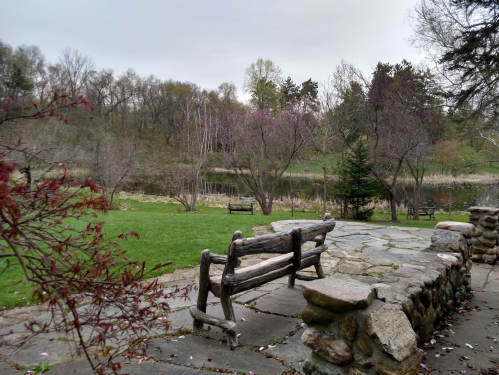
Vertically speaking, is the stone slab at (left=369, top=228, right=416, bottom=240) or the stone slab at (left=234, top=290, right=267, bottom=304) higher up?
the stone slab at (left=369, top=228, right=416, bottom=240)

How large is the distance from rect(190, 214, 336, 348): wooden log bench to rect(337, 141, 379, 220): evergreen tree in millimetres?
10327

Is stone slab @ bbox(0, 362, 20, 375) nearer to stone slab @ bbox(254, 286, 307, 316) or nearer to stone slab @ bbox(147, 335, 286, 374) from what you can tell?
stone slab @ bbox(147, 335, 286, 374)

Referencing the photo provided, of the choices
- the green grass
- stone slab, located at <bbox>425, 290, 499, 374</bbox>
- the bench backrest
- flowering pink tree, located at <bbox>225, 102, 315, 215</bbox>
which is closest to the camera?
stone slab, located at <bbox>425, 290, 499, 374</bbox>

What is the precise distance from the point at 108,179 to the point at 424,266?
16.3m

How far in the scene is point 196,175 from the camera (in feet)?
54.0

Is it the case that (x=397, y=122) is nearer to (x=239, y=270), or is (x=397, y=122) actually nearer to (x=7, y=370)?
(x=239, y=270)

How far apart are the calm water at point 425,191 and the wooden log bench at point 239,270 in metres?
15.4

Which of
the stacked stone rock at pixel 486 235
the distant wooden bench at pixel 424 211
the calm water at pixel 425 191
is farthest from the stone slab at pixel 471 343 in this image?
the calm water at pixel 425 191

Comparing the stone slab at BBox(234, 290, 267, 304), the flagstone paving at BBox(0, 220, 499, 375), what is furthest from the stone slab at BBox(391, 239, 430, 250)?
the stone slab at BBox(234, 290, 267, 304)

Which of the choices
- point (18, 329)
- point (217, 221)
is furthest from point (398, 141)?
point (18, 329)

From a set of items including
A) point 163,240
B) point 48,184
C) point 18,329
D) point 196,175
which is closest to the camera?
point 48,184

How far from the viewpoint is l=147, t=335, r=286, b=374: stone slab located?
2539 millimetres

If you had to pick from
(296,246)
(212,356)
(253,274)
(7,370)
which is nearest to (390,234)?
(296,246)

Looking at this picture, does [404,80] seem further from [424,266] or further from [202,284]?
[202,284]
